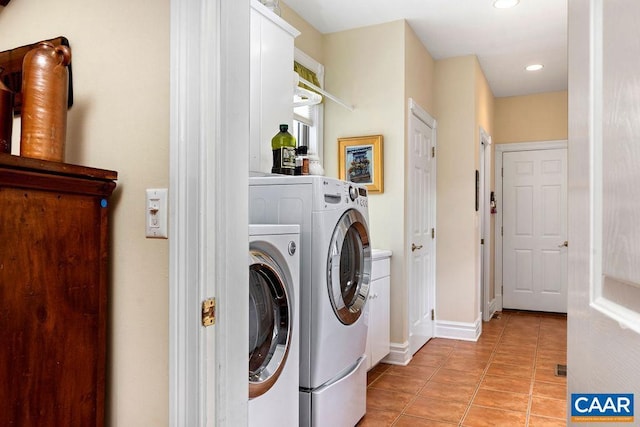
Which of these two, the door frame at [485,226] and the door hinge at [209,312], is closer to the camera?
the door hinge at [209,312]

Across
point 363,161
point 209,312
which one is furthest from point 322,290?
point 363,161

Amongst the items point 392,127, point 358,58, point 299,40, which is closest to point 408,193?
point 392,127

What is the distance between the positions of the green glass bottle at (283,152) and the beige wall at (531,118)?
4.09 metres

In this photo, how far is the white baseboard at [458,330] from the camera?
166 inches

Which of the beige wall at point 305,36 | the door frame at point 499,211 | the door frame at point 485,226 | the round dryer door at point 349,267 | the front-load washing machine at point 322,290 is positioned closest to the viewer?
the front-load washing machine at point 322,290

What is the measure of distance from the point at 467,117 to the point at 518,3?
124 centimetres

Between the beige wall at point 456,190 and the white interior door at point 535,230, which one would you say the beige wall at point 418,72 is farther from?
the white interior door at point 535,230

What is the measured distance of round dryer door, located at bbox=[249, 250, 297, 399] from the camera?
1706mm

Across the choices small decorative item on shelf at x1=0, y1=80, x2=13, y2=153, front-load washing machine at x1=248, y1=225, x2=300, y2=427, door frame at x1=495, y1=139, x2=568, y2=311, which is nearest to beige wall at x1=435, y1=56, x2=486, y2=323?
door frame at x1=495, y1=139, x2=568, y2=311

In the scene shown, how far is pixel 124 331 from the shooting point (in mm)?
1125

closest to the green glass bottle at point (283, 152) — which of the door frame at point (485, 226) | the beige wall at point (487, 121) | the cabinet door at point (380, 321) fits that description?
the cabinet door at point (380, 321)

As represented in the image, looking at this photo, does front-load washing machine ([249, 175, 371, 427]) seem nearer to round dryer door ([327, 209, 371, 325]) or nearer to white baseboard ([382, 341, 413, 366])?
round dryer door ([327, 209, 371, 325])

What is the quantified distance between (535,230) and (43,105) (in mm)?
5662

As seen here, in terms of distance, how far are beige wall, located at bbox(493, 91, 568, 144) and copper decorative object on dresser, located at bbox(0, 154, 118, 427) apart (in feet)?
18.2
